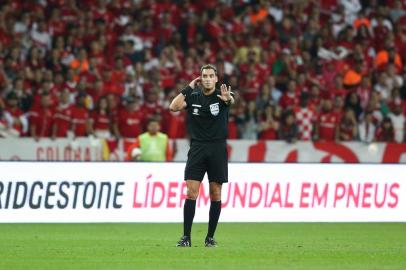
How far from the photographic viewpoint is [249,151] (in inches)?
940

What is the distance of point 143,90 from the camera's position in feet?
79.8

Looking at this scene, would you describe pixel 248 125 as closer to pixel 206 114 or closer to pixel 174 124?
A: pixel 174 124

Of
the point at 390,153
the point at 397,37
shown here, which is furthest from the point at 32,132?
the point at 397,37

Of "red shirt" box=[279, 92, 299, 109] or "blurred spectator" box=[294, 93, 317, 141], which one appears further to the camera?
"red shirt" box=[279, 92, 299, 109]

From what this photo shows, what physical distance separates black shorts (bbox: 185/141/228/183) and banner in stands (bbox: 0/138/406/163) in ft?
33.5

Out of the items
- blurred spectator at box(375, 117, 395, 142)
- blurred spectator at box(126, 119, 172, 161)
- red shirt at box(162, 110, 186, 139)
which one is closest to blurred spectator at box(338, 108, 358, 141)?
blurred spectator at box(375, 117, 395, 142)

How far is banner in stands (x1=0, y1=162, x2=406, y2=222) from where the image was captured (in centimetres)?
1769

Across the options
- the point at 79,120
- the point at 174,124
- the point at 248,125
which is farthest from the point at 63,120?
the point at 248,125

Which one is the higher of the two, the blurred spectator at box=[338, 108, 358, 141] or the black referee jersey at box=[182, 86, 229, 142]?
the black referee jersey at box=[182, 86, 229, 142]

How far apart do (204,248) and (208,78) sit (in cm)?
194

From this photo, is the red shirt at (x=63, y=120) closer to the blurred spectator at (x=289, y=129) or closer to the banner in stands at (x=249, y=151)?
the banner in stands at (x=249, y=151)

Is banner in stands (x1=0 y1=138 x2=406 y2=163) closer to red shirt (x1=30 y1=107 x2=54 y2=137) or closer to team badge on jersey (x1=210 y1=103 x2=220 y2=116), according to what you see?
red shirt (x1=30 y1=107 x2=54 y2=137)

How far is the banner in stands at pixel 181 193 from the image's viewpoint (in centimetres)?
1769

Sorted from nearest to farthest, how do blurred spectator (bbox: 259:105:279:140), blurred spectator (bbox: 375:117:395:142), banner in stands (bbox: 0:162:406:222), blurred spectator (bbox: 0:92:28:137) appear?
banner in stands (bbox: 0:162:406:222), blurred spectator (bbox: 0:92:28:137), blurred spectator (bbox: 259:105:279:140), blurred spectator (bbox: 375:117:395:142)
